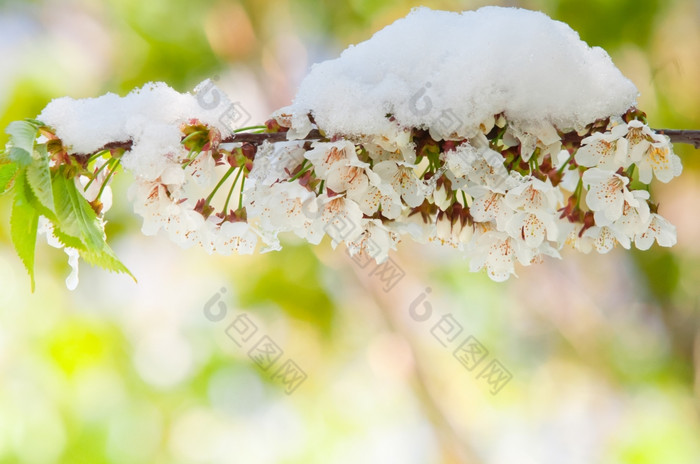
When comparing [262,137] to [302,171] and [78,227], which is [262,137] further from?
[78,227]

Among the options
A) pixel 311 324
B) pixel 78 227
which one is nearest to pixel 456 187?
pixel 78 227

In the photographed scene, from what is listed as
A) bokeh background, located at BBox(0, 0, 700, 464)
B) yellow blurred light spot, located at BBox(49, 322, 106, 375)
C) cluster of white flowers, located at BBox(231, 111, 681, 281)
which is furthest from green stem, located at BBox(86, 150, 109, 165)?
yellow blurred light spot, located at BBox(49, 322, 106, 375)

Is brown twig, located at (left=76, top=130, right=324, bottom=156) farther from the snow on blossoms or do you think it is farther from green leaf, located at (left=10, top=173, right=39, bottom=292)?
green leaf, located at (left=10, top=173, right=39, bottom=292)

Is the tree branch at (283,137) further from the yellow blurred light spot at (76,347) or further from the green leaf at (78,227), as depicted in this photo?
the yellow blurred light spot at (76,347)

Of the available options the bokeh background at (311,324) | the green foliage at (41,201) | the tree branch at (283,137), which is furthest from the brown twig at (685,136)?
the bokeh background at (311,324)

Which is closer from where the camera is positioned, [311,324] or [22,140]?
[22,140]

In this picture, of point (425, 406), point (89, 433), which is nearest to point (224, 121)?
point (425, 406)
